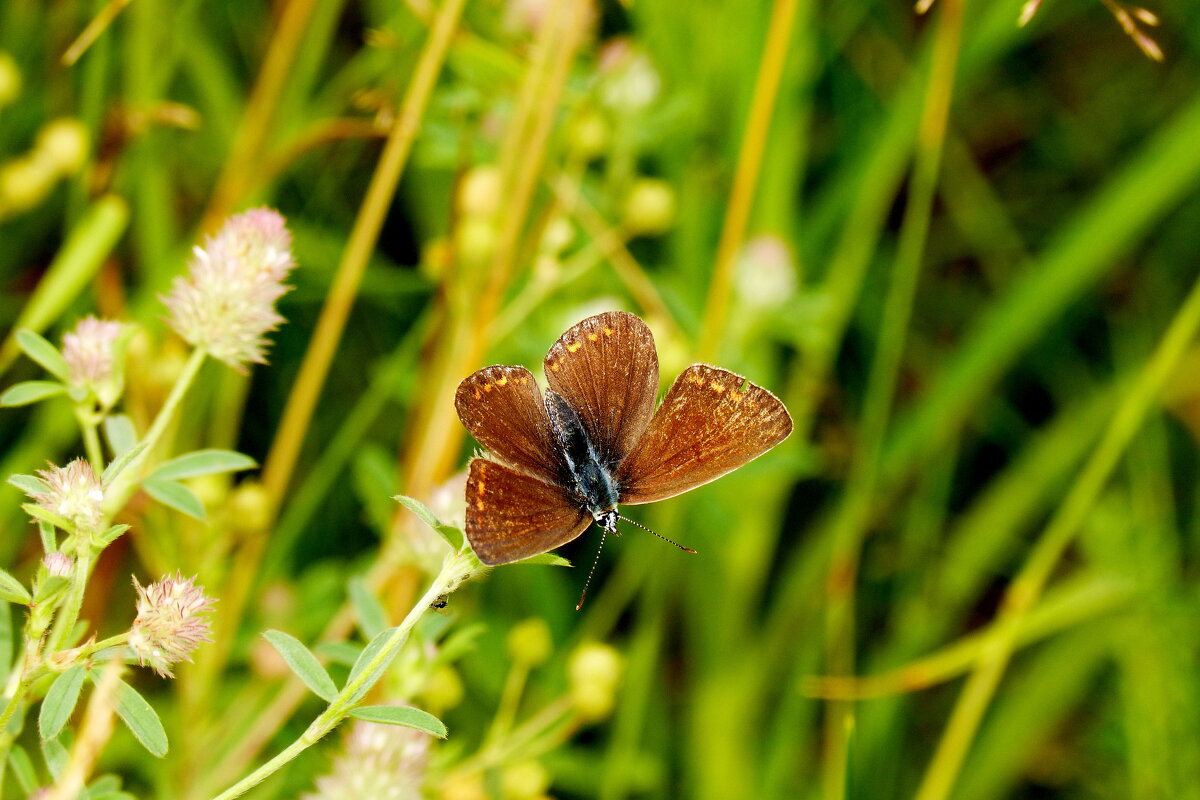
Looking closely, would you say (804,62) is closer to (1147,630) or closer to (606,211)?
(606,211)

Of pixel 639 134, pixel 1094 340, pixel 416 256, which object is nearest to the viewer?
pixel 639 134

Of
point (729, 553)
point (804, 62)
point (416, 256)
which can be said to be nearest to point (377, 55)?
point (416, 256)

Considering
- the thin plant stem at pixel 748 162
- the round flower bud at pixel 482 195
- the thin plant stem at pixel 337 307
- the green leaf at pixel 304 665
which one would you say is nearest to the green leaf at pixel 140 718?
the green leaf at pixel 304 665

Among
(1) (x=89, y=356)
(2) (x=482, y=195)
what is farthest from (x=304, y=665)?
(2) (x=482, y=195)

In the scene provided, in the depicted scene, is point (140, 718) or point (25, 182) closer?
point (140, 718)

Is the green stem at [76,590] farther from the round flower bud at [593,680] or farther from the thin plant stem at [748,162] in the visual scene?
the thin plant stem at [748,162]

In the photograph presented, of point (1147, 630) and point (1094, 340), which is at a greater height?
point (1094, 340)

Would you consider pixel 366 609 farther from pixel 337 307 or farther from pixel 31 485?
pixel 337 307
